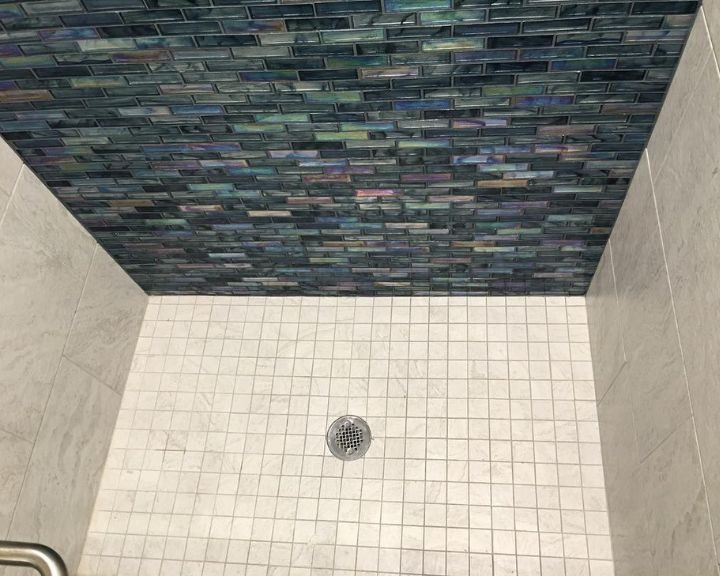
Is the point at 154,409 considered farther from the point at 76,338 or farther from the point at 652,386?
the point at 652,386

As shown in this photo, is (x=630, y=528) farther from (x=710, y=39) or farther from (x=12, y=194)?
(x=12, y=194)

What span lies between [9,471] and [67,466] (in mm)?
264

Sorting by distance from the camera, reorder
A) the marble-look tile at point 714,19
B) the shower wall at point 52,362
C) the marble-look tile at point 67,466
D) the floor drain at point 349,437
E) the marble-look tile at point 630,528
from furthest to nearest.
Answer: the floor drain at point 349,437 → the marble-look tile at point 67,466 → the shower wall at point 52,362 → the marble-look tile at point 630,528 → the marble-look tile at point 714,19

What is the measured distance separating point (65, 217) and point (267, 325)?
82cm

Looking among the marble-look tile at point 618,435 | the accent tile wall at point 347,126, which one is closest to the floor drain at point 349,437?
the accent tile wall at point 347,126

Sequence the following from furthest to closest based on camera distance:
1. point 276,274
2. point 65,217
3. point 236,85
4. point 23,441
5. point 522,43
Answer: point 276,274, point 65,217, point 23,441, point 236,85, point 522,43

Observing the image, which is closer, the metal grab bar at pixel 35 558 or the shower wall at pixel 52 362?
the metal grab bar at pixel 35 558

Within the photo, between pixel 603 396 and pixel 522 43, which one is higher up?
pixel 522 43

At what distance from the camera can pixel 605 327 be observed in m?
1.87

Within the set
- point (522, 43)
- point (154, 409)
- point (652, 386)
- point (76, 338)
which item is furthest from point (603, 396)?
point (76, 338)

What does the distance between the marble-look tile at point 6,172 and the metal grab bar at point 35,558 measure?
3.73 feet

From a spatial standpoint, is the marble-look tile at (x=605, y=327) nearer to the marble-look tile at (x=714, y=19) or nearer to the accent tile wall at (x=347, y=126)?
the accent tile wall at (x=347, y=126)

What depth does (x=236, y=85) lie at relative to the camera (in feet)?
4.41

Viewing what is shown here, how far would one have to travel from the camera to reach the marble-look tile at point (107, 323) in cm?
194
